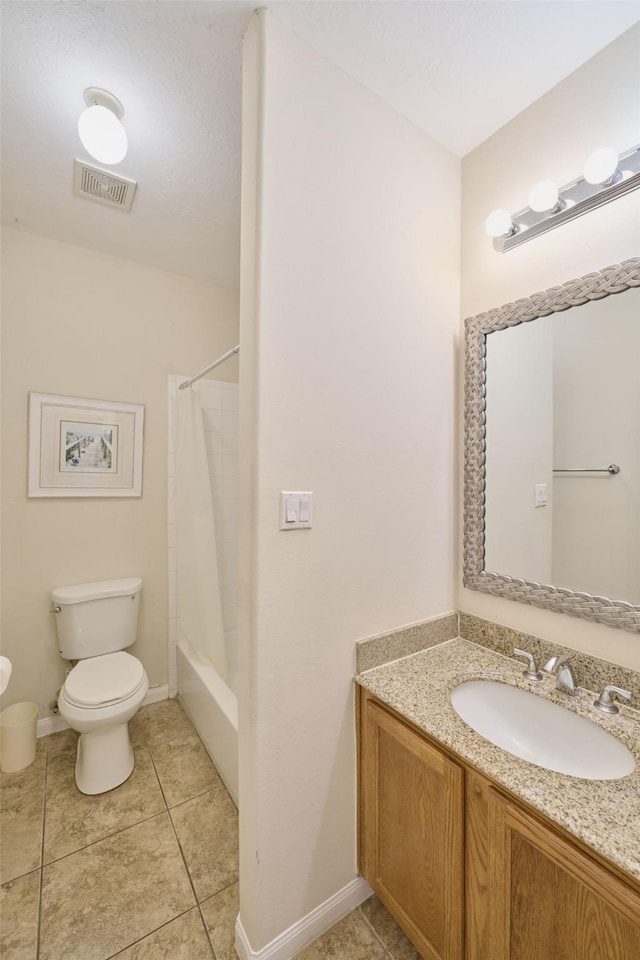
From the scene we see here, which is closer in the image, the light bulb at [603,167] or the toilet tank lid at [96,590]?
the light bulb at [603,167]

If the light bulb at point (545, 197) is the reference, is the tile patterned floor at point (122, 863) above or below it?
below

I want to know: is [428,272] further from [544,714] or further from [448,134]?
[544,714]

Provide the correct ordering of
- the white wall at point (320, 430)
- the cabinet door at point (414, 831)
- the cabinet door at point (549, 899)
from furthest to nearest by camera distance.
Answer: the white wall at point (320, 430)
the cabinet door at point (414, 831)
the cabinet door at point (549, 899)

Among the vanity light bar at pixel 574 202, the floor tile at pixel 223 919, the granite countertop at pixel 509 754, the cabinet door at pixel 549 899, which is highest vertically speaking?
the vanity light bar at pixel 574 202

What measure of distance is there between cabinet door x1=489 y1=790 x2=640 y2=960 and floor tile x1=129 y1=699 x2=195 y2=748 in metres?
1.69

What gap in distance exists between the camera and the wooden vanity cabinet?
670mm

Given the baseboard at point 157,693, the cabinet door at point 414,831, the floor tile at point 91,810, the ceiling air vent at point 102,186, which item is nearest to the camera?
the cabinet door at point 414,831

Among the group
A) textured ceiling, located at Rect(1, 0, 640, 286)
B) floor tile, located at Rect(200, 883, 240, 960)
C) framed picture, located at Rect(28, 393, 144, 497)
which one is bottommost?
floor tile, located at Rect(200, 883, 240, 960)

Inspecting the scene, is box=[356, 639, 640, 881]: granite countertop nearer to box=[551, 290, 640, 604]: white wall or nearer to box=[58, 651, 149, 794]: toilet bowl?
box=[551, 290, 640, 604]: white wall

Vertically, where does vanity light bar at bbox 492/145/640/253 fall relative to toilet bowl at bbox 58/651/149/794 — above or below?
above

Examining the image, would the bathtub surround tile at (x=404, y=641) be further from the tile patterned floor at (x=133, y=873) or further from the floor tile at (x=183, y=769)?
the floor tile at (x=183, y=769)

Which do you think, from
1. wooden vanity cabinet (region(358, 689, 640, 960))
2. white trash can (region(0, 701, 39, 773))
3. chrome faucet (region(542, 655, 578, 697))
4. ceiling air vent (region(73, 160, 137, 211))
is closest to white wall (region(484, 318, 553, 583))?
chrome faucet (region(542, 655, 578, 697))

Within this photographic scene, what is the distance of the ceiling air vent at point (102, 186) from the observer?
155 cm

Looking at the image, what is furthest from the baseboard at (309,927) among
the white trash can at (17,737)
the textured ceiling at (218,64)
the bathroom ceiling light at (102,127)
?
the textured ceiling at (218,64)
